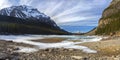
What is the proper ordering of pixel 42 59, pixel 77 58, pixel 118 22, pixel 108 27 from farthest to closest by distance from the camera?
1. pixel 108 27
2. pixel 118 22
3. pixel 77 58
4. pixel 42 59

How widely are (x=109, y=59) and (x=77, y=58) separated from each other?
9.55 feet

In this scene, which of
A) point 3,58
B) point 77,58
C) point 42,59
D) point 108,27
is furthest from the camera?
point 108,27

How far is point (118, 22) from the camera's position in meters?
179

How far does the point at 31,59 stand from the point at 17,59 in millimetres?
1194

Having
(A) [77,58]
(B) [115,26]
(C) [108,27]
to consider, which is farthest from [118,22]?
(A) [77,58]

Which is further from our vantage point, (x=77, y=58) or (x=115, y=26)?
(x=115, y=26)

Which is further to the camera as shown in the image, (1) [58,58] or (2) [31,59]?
(1) [58,58]

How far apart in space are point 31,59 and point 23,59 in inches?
29.1

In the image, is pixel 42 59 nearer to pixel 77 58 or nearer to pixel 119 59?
pixel 77 58

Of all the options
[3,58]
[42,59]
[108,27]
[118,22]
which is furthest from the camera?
[108,27]

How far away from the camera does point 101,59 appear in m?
27.3

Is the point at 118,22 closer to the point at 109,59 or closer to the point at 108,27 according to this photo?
the point at 108,27

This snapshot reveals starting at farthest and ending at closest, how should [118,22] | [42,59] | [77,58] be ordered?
[118,22] < [77,58] < [42,59]

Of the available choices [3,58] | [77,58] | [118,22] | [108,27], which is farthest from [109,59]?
[108,27]
